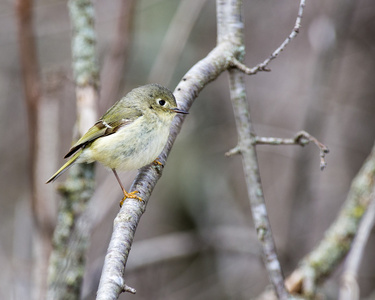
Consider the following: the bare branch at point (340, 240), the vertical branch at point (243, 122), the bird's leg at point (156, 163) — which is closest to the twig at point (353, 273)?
the bare branch at point (340, 240)

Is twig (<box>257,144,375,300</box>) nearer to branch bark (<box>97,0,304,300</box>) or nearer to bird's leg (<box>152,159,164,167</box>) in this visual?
branch bark (<box>97,0,304,300</box>)

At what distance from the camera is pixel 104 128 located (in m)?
3.09

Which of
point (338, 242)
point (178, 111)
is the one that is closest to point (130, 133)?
point (178, 111)

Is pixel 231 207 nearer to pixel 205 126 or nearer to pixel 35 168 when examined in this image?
pixel 205 126

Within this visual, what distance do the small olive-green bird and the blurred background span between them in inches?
53.7

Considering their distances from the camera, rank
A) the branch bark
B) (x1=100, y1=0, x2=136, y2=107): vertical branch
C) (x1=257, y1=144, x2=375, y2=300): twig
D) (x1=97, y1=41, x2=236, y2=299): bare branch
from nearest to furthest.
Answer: (x1=97, y1=41, x2=236, y2=299): bare branch
the branch bark
(x1=257, y1=144, x2=375, y2=300): twig
(x1=100, y1=0, x2=136, y2=107): vertical branch

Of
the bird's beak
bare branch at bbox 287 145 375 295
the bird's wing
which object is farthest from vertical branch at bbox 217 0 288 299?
bare branch at bbox 287 145 375 295

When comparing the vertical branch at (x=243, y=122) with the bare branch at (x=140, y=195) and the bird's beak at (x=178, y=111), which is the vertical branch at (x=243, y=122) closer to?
the bare branch at (x=140, y=195)

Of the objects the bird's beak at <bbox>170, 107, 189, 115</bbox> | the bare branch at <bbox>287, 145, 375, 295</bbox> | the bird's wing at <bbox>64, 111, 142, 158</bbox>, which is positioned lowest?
the bare branch at <bbox>287, 145, 375, 295</bbox>

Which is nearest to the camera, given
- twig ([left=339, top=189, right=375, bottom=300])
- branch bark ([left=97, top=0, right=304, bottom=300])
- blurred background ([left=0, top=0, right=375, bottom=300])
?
branch bark ([left=97, top=0, right=304, bottom=300])

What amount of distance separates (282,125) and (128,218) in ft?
14.8

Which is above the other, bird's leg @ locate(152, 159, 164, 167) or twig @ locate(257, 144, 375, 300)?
bird's leg @ locate(152, 159, 164, 167)

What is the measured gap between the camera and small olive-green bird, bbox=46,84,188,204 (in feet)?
9.37

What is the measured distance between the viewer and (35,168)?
3703 mm
